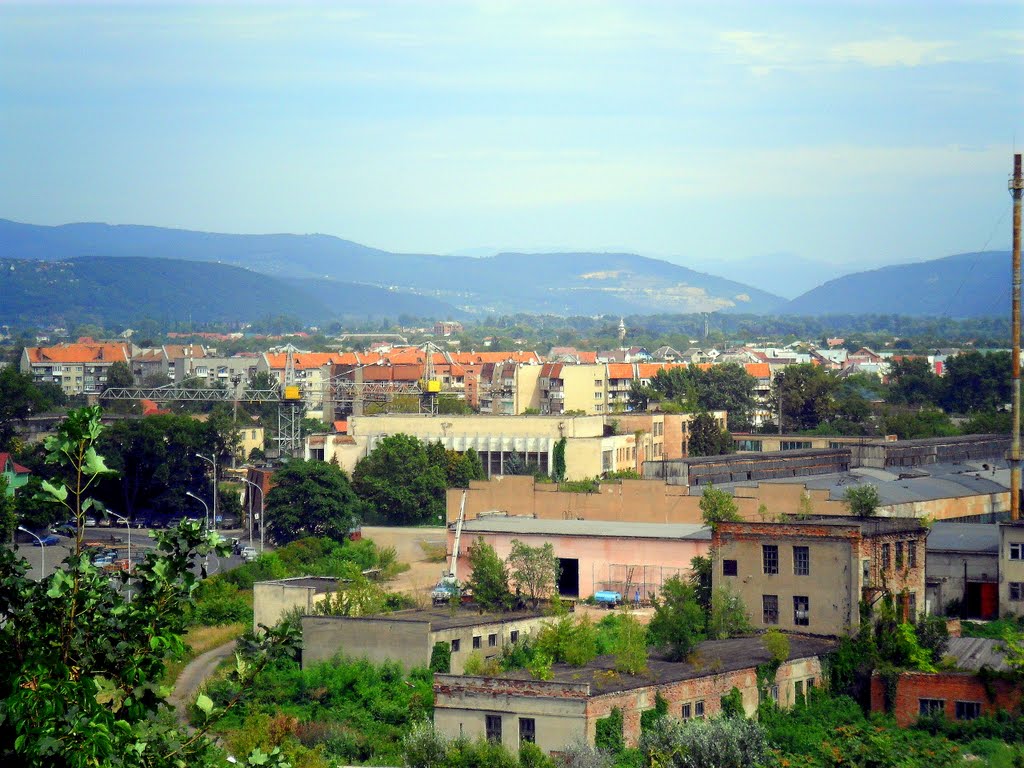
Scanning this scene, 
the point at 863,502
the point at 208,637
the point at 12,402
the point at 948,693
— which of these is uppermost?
the point at 12,402

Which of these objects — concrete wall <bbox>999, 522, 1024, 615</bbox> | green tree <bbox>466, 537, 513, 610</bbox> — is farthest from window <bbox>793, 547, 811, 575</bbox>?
green tree <bbox>466, 537, 513, 610</bbox>

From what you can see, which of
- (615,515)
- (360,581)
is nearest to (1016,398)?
(615,515)

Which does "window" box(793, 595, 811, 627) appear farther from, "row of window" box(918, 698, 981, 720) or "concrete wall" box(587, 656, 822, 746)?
"row of window" box(918, 698, 981, 720)

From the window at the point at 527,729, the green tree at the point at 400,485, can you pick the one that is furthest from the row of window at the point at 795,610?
the green tree at the point at 400,485

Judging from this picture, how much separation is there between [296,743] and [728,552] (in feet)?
34.0

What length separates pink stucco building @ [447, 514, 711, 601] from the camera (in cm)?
3666

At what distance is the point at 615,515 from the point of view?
43.1 m

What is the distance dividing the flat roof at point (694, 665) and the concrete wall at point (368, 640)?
3017mm

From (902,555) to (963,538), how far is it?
21.2 ft

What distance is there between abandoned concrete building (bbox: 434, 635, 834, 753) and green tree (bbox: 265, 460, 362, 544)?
2357 centimetres

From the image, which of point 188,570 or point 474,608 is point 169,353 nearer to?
point 474,608

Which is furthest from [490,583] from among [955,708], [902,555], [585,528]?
[955,708]

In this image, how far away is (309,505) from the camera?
4872 cm

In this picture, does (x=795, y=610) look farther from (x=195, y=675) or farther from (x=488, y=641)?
(x=195, y=675)
